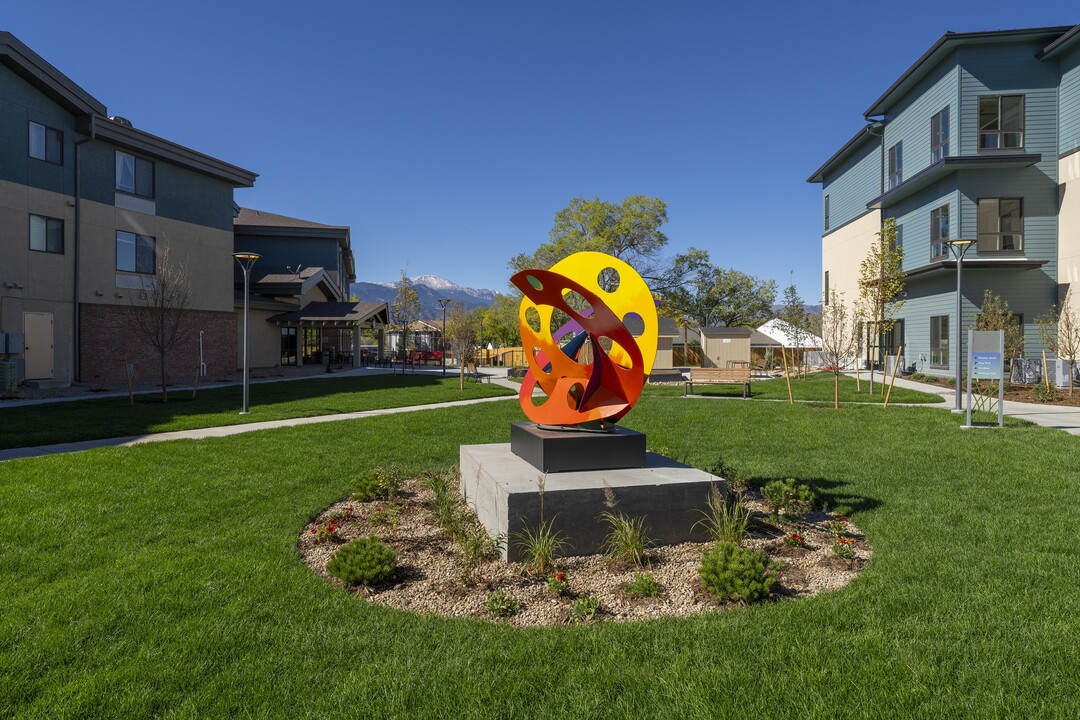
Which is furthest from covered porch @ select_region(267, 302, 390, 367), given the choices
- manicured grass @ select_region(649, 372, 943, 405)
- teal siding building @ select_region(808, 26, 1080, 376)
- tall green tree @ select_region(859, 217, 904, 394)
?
teal siding building @ select_region(808, 26, 1080, 376)

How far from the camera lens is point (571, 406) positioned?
741cm

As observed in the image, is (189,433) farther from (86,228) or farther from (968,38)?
(968,38)

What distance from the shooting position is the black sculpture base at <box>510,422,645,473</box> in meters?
6.70

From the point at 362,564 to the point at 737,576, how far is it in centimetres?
299

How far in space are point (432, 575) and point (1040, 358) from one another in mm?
26578

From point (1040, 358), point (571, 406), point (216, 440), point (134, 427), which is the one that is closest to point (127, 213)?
point (134, 427)

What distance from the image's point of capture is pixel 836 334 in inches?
1051

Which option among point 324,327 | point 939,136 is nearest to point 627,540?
point 939,136

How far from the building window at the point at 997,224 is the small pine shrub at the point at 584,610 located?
2563cm

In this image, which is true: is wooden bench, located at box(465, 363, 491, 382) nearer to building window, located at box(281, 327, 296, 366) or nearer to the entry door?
building window, located at box(281, 327, 296, 366)

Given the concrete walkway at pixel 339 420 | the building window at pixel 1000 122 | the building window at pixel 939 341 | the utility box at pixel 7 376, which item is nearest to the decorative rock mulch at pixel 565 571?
the concrete walkway at pixel 339 420

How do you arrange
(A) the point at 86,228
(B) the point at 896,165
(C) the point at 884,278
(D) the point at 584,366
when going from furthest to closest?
(B) the point at 896,165, (C) the point at 884,278, (A) the point at 86,228, (D) the point at 584,366

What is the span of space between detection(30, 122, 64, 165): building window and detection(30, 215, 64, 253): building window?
2040 mm

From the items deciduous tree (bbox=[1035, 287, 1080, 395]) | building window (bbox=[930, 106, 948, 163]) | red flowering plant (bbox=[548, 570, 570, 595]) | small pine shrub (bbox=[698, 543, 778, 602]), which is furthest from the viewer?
building window (bbox=[930, 106, 948, 163])
